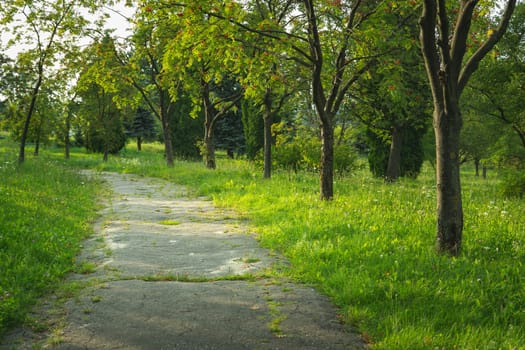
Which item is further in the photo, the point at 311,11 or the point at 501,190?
the point at 501,190

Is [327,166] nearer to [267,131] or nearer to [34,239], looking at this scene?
[267,131]

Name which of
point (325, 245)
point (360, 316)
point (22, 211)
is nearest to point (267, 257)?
point (325, 245)

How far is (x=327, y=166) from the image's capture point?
11.0 meters

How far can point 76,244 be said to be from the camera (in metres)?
7.39

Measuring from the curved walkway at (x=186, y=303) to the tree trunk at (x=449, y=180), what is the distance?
2163 mm

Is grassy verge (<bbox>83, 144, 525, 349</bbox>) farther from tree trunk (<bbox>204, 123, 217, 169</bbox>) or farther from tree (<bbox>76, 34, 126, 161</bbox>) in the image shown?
tree (<bbox>76, 34, 126, 161</bbox>)

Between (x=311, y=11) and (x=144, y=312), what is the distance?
7740mm

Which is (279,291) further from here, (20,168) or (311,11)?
(20,168)

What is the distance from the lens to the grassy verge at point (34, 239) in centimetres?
490

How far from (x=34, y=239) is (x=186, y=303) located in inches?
142

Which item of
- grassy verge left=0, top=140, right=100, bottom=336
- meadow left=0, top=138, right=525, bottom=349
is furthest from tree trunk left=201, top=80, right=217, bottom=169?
meadow left=0, top=138, right=525, bottom=349

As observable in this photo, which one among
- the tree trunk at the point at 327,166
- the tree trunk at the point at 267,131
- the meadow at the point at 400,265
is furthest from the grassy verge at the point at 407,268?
the tree trunk at the point at 267,131

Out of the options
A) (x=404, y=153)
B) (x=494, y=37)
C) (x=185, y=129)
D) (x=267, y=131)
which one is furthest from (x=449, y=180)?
(x=185, y=129)

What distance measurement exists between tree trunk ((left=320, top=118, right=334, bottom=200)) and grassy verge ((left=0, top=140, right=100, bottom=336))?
5.43 m
